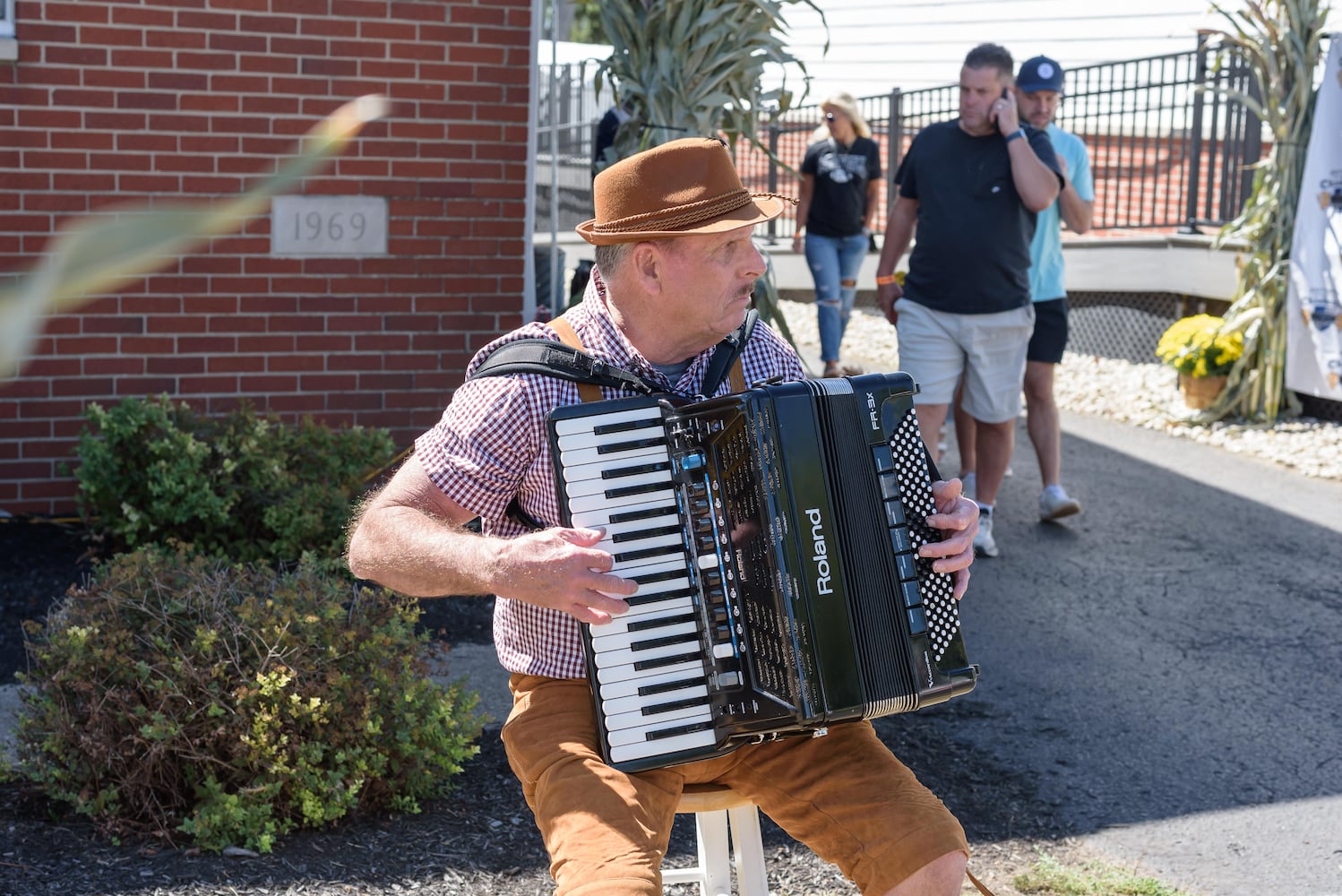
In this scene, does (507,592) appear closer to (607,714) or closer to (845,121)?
(607,714)

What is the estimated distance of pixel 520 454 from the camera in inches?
98.8

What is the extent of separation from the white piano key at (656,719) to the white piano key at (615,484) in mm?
348

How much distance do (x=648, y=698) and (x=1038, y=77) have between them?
425cm

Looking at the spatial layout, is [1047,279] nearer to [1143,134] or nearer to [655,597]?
[655,597]

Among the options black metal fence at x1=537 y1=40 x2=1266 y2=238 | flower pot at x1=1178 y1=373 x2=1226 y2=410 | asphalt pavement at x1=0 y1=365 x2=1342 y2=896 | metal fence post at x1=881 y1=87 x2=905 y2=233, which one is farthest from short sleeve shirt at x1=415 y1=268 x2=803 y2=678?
metal fence post at x1=881 y1=87 x2=905 y2=233

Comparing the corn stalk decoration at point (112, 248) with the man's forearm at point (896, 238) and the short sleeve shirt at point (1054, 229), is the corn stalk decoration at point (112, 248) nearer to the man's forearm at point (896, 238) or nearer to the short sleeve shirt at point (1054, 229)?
the man's forearm at point (896, 238)

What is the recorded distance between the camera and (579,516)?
226 cm

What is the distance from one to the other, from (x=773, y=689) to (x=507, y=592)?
0.46 metres

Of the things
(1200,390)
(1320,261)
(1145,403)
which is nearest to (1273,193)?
(1320,261)

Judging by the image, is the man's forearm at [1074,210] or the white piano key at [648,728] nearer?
the white piano key at [648,728]

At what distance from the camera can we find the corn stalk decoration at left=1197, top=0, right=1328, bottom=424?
8055 mm

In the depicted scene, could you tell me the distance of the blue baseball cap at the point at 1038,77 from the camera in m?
5.75

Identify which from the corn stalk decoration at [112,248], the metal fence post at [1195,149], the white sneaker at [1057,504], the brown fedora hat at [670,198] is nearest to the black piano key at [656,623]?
the brown fedora hat at [670,198]

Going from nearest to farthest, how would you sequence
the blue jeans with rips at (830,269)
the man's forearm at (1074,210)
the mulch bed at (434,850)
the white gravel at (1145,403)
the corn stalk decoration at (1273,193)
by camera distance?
the mulch bed at (434,850) < the man's forearm at (1074,210) < the white gravel at (1145,403) < the corn stalk decoration at (1273,193) < the blue jeans with rips at (830,269)
